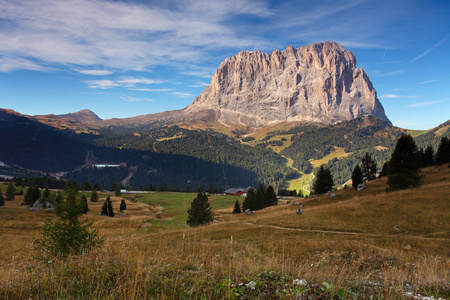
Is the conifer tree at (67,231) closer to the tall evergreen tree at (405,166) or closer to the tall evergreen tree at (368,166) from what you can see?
the tall evergreen tree at (405,166)

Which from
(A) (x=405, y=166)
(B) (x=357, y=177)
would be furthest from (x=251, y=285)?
(B) (x=357, y=177)

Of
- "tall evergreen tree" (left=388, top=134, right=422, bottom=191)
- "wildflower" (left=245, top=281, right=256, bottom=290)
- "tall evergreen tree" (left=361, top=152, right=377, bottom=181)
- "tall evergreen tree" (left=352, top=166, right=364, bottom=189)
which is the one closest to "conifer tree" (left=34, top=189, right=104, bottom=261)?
"wildflower" (left=245, top=281, right=256, bottom=290)

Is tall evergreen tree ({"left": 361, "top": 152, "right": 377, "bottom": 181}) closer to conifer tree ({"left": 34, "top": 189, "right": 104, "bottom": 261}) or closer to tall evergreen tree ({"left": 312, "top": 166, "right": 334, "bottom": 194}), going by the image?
tall evergreen tree ({"left": 312, "top": 166, "right": 334, "bottom": 194})

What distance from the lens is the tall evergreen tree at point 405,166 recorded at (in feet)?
100

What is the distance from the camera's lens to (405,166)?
31.3 metres

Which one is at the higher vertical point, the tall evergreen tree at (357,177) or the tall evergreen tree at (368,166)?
the tall evergreen tree at (368,166)

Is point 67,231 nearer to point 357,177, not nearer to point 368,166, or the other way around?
point 357,177

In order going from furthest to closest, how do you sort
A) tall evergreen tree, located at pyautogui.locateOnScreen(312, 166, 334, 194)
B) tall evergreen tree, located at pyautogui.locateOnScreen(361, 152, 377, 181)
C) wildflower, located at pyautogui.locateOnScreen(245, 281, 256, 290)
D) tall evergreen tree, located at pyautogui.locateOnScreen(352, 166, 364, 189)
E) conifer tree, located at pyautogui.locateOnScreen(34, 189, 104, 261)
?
tall evergreen tree, located at pyautogui.locateOnScreen(361, 152, 377, 181) < tall evergreen tree, located at pyautogui.locateOnScreen(312, 166, 334, 194) < tall evergreen tree, located at pyautogui.locateOnScreen(352, 166, 364, 189) < conifer tree, located at pyautogui.locateOnScreen(34, 189, 104, 261) < wildflower, located at pyautogui.locateOnScreen(245, 281, 256, 290)

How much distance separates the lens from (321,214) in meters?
28.5

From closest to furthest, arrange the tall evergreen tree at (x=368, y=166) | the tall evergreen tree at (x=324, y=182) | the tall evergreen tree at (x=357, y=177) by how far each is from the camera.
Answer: the tall evergreen tree at (x=357, y=177)
the tall evergreen tree at (x=324, y=182)
the tall evergreen tree at (x=368, y=166)

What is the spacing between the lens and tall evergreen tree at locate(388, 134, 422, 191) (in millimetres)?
30578

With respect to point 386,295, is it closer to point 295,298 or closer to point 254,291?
point 295,298

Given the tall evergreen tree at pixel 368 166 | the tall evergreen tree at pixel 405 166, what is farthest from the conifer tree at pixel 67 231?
the tall evergreen tree at pixel 368 166

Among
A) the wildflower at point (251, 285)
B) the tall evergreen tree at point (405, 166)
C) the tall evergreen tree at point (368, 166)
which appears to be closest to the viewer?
the wildflower at point (251, 285)
